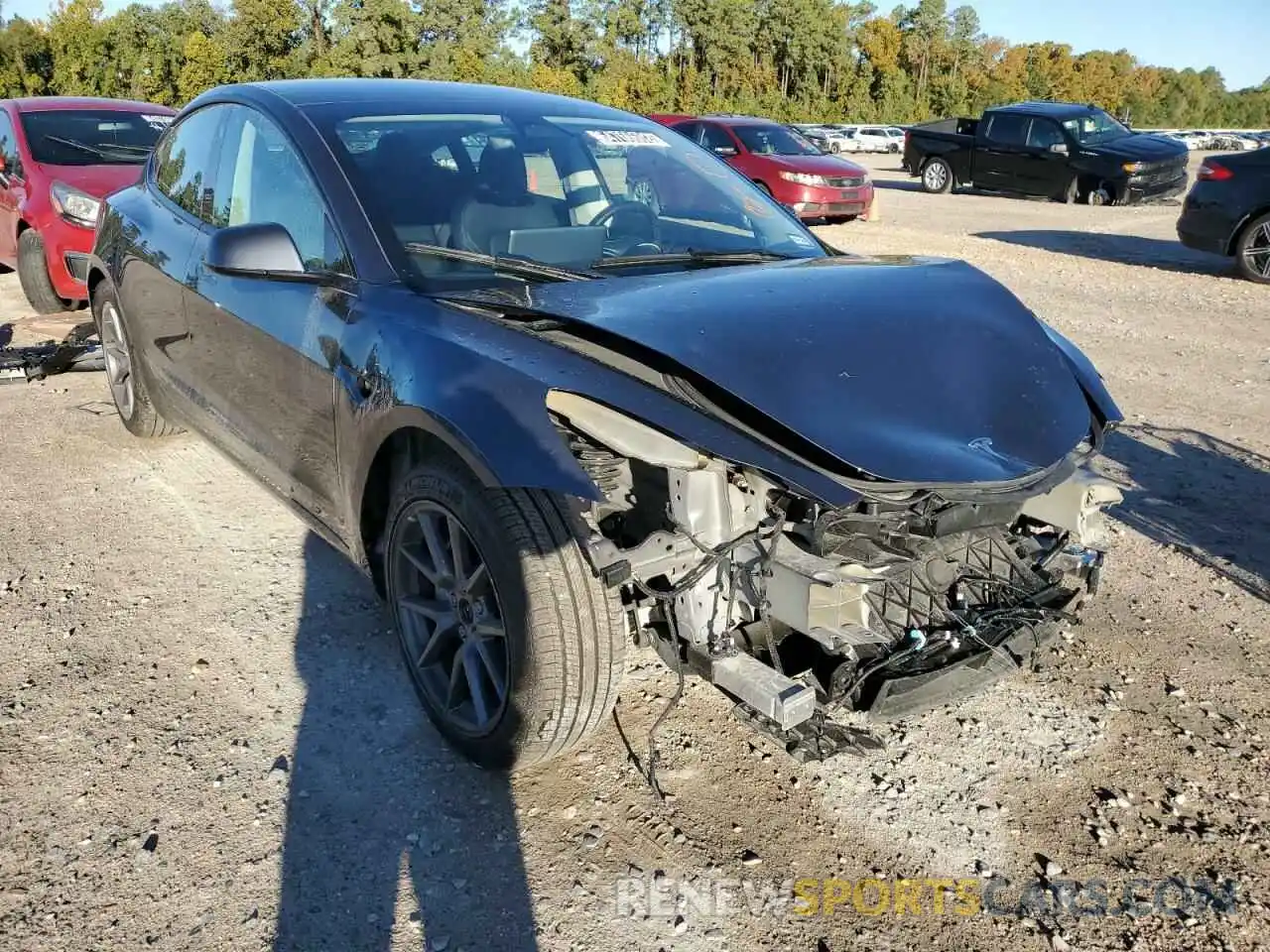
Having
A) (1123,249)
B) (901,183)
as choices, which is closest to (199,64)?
(901,183)

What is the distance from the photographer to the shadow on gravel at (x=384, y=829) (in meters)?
2.25

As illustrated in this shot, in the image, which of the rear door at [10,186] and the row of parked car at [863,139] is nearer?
the rear door at [10,186]

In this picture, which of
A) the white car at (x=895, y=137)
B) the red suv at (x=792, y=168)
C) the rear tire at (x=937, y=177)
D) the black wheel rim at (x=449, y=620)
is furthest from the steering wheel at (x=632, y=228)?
the white car at (x=895, y=137)

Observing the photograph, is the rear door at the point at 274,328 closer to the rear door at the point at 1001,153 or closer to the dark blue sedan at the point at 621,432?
the dark blue sedan at the point at 621,432

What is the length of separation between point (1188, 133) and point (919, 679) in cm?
5308

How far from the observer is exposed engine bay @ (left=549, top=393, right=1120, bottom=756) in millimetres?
2299

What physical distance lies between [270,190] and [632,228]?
4.14 ft

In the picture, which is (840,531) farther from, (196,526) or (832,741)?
(196,526)

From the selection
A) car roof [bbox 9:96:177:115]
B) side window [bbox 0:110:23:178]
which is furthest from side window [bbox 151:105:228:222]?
car roof [bbox 9:96:177:115]

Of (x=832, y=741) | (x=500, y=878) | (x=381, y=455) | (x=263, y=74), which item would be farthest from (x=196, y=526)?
(x=263, y=74)

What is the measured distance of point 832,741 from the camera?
2367mm

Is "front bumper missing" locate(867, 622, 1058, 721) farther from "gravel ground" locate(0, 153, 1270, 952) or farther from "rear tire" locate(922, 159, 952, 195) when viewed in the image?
"rear tire" locate(922, 159, 952, 195)

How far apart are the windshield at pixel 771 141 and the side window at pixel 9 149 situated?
10.3 metres

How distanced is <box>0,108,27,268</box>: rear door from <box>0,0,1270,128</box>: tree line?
3193cm
